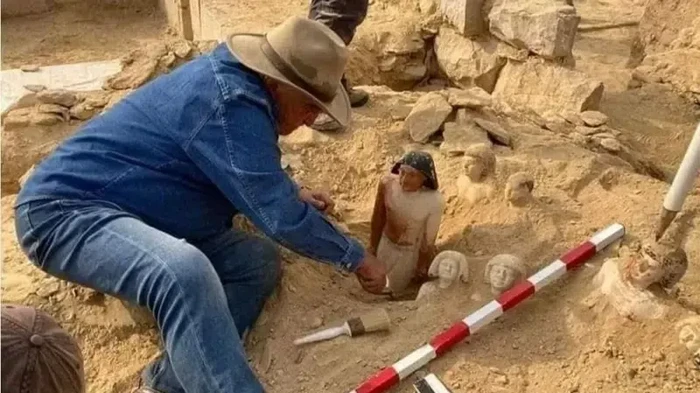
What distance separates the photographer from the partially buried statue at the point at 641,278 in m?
3.19

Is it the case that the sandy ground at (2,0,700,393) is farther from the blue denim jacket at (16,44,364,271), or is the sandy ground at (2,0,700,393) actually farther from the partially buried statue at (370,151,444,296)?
the blue denim jacket at (16,44,364,271)

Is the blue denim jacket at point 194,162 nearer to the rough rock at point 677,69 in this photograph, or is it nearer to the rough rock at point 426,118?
the rough rock at point 426,118

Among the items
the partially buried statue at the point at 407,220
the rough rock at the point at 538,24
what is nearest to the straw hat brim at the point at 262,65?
the partially buried statue at the point at 407,220

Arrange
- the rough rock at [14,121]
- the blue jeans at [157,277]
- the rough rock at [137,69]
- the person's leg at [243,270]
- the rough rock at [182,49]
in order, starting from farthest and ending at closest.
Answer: the rough rock at [182,49]
the rough rock at [137,69]
the rough rock at [14,121]
the person's leg at [243,270]
the blue jeans at [157,277]

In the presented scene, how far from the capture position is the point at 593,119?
16.8 feet

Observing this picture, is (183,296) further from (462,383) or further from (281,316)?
(462,383)

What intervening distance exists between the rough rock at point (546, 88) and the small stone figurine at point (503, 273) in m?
1.98

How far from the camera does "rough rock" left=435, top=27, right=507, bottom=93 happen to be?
19.2ft

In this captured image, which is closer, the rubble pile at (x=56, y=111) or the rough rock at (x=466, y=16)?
the rubble pile at (x=56, y=111)

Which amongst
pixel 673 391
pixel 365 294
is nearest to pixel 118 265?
pixel 365 294

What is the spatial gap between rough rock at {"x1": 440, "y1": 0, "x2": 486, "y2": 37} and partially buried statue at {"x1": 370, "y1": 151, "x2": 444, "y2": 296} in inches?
98.6

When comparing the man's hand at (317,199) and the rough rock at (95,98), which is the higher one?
the man's hand at (317,199)

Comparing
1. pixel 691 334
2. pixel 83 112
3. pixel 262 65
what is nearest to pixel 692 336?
pixel 691 334

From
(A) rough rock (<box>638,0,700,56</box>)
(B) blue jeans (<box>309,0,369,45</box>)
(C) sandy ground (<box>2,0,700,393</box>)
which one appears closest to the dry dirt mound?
(C) sandy ground (<box>2,0,700,393</box>)
